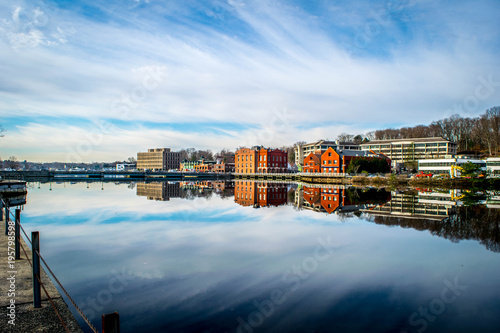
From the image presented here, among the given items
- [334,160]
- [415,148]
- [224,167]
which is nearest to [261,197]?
[334,160]

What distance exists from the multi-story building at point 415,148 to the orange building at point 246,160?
3435 cm

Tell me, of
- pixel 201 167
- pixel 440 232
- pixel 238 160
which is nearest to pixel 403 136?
pixel 238 160

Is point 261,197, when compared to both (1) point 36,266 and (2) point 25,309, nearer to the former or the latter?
(2) point 25,309

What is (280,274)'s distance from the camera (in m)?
8.16

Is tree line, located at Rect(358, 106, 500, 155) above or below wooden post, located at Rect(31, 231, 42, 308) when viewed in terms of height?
above

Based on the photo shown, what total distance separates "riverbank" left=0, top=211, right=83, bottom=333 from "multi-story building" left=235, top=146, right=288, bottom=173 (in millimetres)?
77243

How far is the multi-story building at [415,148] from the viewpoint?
79.6 meters

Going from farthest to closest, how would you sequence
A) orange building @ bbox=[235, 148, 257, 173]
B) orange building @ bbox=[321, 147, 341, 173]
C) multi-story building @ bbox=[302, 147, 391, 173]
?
orange building @ bbox=[235, 148, 257, 173] → orange building @ bbox=[321, 147, 341, 173] → multi-story building @ bbox=[302, 147, 391, 173]

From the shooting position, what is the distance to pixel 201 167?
11594 centimetres

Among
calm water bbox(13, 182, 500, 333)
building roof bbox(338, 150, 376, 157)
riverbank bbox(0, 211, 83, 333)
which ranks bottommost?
calm water bbox(13, 182, 500, 333)

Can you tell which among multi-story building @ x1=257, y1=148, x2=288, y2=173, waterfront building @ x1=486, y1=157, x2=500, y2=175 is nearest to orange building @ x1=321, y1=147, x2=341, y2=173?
multi-story building @ x1=257, y1=148, x2=288, y2=173

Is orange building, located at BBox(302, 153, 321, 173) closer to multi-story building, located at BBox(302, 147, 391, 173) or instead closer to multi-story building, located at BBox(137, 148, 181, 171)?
multi-story building, located at BBox(302, 147, 391, 173)

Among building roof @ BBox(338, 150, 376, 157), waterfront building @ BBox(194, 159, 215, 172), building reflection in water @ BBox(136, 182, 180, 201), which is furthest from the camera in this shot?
waterfront building @ BBox(194, 159, 215, 172)

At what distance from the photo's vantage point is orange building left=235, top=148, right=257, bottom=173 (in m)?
84.7
